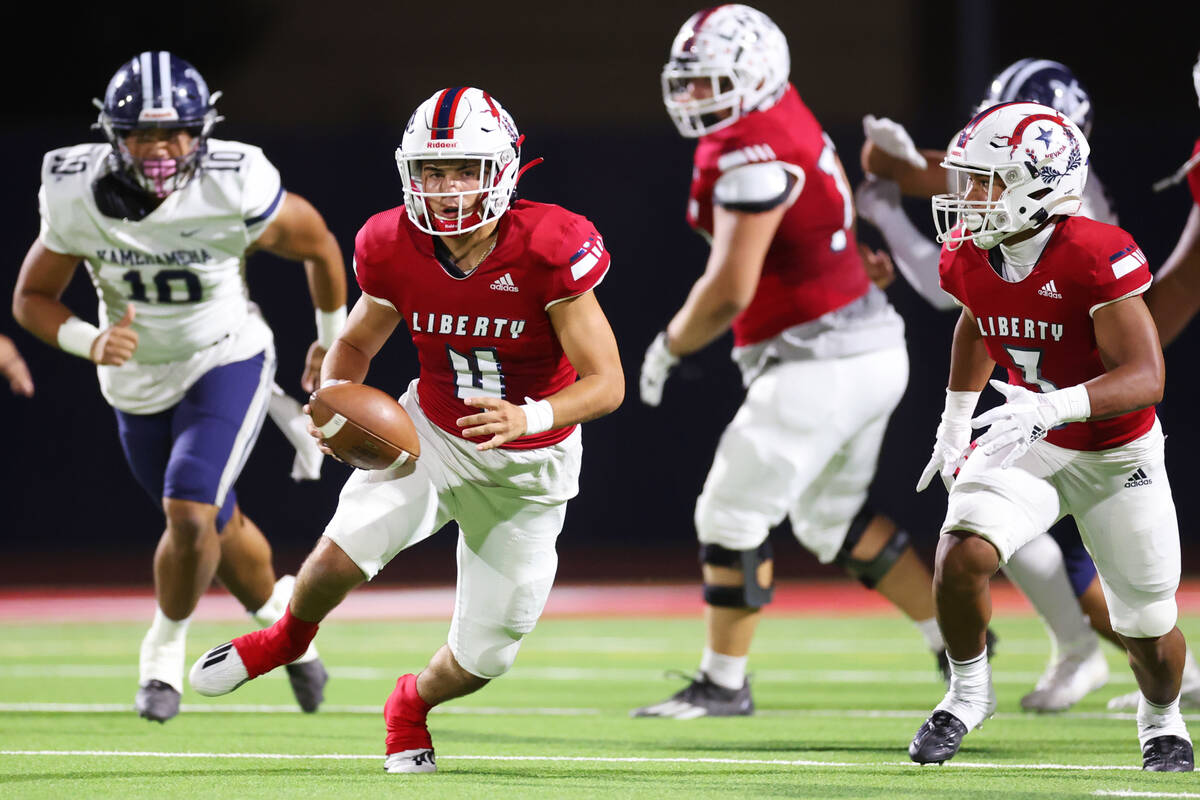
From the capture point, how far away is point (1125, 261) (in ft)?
12.1

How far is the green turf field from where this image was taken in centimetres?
366

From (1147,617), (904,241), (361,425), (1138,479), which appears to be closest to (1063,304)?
(1138,479)

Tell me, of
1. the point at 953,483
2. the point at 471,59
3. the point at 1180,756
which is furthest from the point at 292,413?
the point at 471,59

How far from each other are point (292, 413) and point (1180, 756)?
2.71 m

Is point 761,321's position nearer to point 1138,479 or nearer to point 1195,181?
point 1195,181

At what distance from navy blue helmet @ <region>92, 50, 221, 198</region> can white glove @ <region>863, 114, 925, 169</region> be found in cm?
192

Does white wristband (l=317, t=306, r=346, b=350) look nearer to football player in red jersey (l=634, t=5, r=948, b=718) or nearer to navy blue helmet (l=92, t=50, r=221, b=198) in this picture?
navy blue helmet (l=92, t=50, r=221, b=198)

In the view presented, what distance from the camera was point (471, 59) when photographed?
494 inches

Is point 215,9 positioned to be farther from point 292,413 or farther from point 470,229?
point 470,229

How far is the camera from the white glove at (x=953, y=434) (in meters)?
4.02

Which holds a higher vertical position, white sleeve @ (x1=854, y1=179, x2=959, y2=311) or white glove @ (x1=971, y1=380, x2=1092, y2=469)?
white glove @ (x1=971, y1=380, x2=1092, y2=469)

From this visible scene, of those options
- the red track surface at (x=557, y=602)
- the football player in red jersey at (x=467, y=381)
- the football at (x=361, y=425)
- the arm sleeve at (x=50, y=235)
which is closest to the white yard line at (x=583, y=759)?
the football player in red jersey at (x=467, y=381)

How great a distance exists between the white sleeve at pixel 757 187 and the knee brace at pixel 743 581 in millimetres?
991

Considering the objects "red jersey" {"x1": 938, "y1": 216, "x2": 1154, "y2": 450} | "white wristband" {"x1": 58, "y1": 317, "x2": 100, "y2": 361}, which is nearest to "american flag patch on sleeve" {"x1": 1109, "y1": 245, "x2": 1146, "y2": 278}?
"red jersey" {"x1": 938, "y1": 216, "x2": 1154, "y2": 450}
